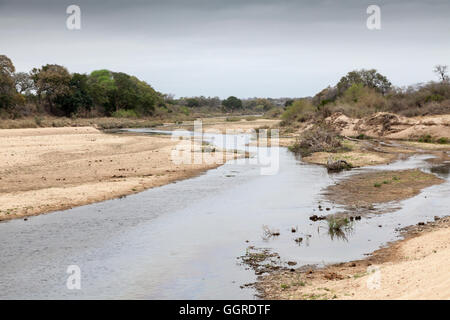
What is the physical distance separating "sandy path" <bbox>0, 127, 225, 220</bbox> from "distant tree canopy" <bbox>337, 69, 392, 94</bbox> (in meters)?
48.7

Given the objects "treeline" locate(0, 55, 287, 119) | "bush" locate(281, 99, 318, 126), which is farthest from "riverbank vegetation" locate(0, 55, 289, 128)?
"bush" locate(281, 99, 318, 126)

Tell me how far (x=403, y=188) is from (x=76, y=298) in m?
15.3

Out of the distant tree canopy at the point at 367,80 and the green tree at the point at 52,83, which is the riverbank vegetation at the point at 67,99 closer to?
the green tree at the point at 52,83

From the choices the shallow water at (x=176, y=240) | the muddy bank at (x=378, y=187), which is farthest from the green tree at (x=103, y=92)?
the muddy bank at (x=378, y=187)

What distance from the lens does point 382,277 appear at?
29.1ft

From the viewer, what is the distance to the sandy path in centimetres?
1775

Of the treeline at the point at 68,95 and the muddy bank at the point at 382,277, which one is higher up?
the treeline at the point at 68,95

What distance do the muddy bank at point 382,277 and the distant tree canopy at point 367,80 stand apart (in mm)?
69366

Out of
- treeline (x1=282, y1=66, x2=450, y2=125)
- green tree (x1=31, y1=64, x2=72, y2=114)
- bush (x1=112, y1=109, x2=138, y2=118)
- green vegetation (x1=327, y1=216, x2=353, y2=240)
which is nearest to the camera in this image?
green vegetation (x1=327, y1=216, x2=353, y2=240)

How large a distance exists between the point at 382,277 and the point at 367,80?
7473cm

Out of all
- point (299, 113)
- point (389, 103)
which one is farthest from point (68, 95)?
point (389, 103)

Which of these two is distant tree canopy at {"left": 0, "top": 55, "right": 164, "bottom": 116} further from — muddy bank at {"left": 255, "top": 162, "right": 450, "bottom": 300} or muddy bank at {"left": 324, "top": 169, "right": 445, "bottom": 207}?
muddy bank at {"left": 255, "top": 162, "right": 450, "bottom": 300}

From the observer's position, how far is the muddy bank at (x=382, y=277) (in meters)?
7.80
